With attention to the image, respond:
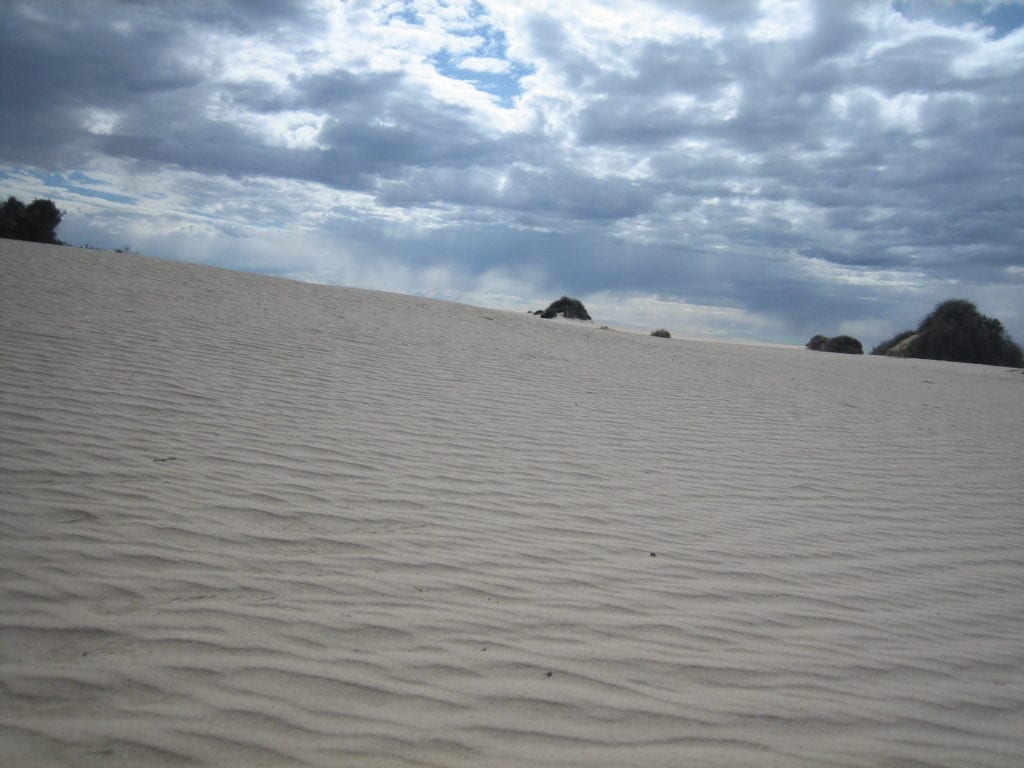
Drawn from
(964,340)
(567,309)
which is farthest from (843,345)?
(567,309)

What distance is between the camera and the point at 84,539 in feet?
11.8

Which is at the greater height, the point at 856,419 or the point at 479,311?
the point at 479,311

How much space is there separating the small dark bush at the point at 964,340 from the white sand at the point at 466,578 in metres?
23.6

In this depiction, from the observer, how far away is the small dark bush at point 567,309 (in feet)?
98.5

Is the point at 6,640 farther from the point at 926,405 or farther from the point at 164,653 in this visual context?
the point at 926,405

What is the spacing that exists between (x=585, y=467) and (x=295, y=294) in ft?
40.3

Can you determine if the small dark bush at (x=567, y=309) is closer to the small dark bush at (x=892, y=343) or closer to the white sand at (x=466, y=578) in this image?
the small dark bush at (x=892, y=343)

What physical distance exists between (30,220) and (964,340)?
40777mm

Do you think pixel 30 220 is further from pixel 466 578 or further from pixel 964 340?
pixel 964 340

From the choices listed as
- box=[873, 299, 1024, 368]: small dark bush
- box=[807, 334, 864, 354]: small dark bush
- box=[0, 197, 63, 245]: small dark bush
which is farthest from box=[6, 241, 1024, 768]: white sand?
box=[0, 197, 63, 245]: small dark bush

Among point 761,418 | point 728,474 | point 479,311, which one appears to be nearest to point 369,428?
point 728,474

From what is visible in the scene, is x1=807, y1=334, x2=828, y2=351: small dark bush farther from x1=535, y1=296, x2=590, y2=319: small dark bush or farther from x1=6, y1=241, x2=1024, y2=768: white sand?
x1=6, y1=241, x2=1024, y2=768: white sand

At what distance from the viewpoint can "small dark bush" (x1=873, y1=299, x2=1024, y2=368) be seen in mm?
27984

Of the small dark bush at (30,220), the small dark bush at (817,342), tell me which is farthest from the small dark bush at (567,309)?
the small dark bush at (30,220)
